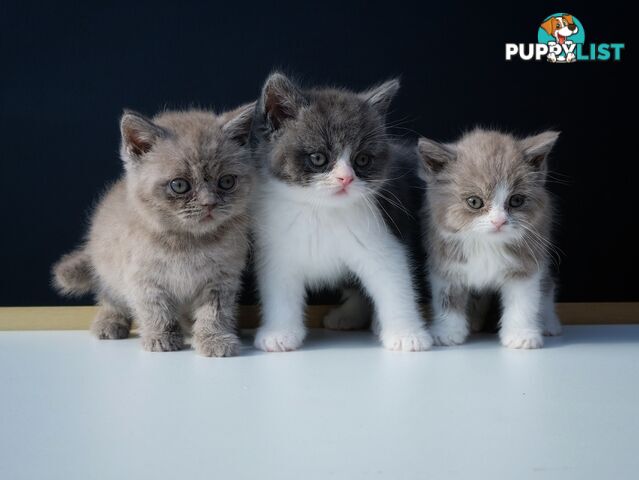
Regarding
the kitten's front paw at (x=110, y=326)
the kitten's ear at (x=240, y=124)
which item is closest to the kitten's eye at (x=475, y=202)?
the kitten's ear at (x=240, y=124)

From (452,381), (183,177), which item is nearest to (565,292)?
(452,381)

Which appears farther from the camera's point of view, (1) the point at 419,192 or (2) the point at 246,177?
(1) the point at 419,192

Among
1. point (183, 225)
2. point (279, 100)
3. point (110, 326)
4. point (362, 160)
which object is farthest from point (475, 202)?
→ point (110, 326)

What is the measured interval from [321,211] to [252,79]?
2.51 ft

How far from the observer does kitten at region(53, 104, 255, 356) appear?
187 cm

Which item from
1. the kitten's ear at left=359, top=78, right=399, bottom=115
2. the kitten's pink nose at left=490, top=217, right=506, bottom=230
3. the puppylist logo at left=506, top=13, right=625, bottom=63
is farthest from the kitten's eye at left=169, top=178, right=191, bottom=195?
the puppylist logo at left=506, top=13, right=625, bottom=63

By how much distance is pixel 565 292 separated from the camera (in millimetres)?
2674

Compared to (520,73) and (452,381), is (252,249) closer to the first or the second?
(452,381)

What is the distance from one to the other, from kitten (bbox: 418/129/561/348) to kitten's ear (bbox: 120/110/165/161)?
756mm

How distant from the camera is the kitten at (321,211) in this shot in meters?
1.93

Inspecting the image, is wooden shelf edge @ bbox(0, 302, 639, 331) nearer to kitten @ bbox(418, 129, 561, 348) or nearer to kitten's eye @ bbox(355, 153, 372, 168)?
kitten @ bbox(418, 129, 561, 348)

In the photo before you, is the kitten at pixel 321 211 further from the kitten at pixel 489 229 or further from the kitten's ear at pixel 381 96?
the kitten at pixel 489 229

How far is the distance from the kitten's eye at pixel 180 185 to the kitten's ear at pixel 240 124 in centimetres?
19

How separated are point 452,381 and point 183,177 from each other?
87 centimetres
